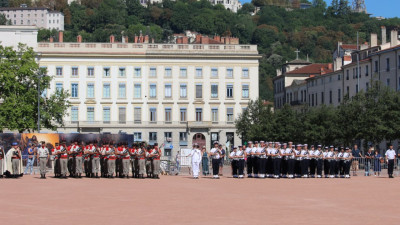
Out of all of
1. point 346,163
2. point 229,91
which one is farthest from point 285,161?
point 229,91

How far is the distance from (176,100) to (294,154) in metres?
55.3

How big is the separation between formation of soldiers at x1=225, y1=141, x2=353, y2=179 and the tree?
132ft

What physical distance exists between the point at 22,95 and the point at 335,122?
30468 mm

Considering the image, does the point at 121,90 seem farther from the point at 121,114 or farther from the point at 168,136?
the point at 168,136

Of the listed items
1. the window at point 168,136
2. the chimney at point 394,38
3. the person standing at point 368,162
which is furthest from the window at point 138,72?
the person standing at point 368,162

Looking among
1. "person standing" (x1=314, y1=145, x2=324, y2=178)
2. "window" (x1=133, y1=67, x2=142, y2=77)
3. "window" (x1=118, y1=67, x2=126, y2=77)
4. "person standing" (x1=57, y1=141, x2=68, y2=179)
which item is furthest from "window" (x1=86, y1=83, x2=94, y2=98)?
"person standing" (x1=57, y1=141, x2=68, y2=179)

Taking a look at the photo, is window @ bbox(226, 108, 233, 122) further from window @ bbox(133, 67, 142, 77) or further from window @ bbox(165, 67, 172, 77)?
window @ bbox(133, 67, 142, 77)

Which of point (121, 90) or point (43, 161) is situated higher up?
point (121, 90)

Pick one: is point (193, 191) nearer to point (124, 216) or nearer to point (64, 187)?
point (64, 187)

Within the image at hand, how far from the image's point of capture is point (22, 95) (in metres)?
82.4

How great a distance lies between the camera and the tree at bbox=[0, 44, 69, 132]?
80.7 meters

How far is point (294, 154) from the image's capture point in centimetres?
4447

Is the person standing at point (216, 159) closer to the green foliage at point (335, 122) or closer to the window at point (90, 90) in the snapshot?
the green foliage at point (335, 122)

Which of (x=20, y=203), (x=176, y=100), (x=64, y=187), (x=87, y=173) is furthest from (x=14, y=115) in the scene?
(x=20, y=203)
